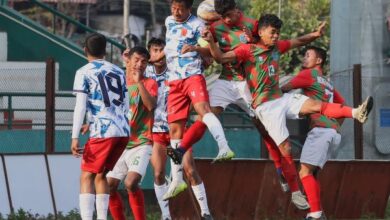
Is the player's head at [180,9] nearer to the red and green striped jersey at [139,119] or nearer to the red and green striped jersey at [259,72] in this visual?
the red and green striped jersey at [259,72]

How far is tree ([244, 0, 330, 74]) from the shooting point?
118ft

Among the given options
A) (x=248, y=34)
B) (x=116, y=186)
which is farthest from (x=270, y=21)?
(x=116, y=186)

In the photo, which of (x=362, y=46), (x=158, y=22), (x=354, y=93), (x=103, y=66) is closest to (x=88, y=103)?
(x=103, y=66)

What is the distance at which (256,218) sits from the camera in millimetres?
17656

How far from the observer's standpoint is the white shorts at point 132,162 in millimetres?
14852

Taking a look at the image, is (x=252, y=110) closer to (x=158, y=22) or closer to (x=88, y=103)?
(x=88, y=103)

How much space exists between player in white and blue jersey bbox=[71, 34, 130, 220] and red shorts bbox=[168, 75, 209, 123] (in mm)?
952

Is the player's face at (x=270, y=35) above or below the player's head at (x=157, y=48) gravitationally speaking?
above

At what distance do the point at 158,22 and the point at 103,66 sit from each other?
4784 cm

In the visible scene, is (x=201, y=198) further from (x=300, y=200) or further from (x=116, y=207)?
(x=300, y=200)

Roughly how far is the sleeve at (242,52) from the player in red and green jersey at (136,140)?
1061 mm

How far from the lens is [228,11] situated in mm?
14609

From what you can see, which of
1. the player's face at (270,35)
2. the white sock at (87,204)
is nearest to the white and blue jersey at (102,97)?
the white sock at (87,204)

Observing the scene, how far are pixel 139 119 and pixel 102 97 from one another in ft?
5.89
